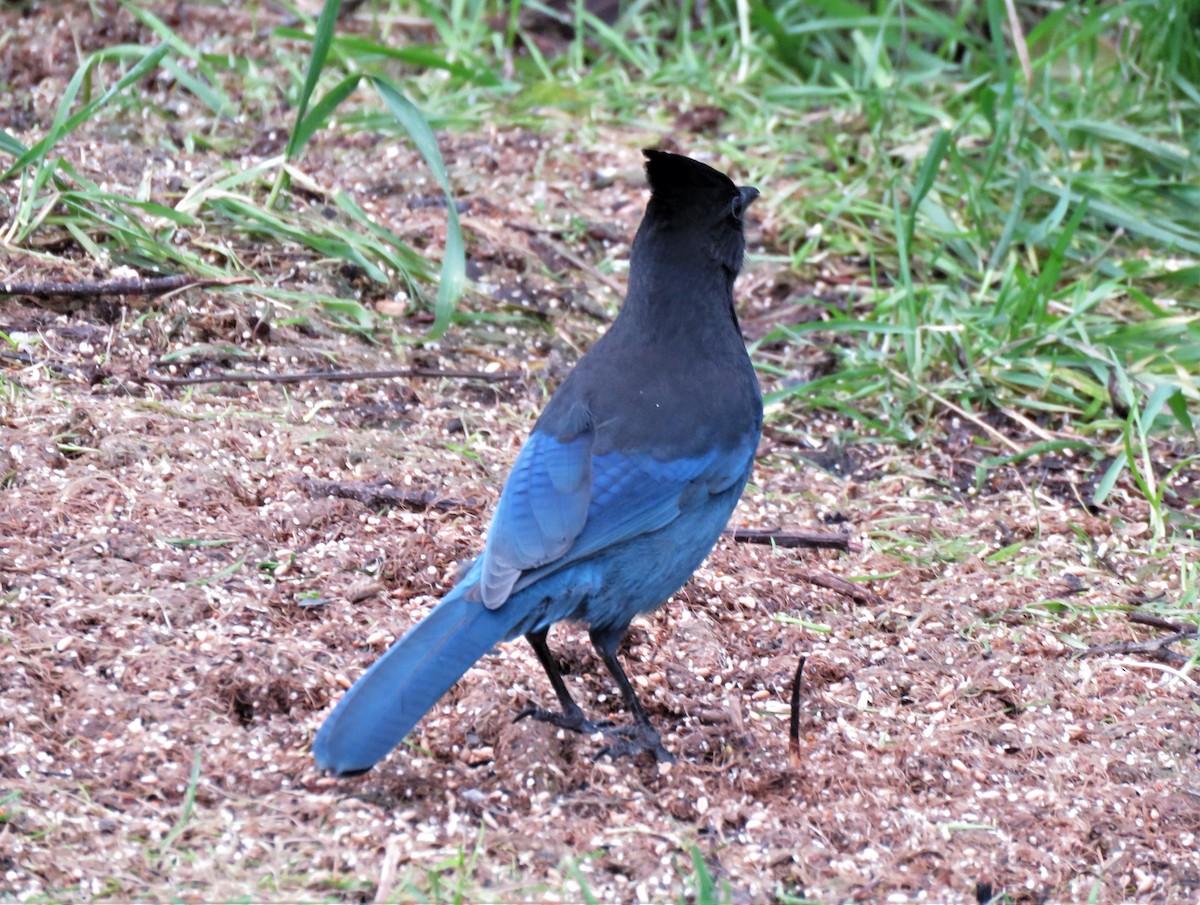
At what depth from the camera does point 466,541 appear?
3752mm

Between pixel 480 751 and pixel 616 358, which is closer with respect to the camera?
pixel 480 751

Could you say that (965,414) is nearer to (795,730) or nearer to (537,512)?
(795,730)

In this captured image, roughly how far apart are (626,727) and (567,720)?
133mm

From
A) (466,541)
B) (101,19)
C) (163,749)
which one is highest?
(101,19)

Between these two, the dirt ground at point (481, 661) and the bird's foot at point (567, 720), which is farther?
the bird's foot at point (567, 720)

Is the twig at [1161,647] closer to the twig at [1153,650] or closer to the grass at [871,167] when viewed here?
the twig at [1153,650]

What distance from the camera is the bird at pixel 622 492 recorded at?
2836 millimetres

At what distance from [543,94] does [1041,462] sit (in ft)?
9.32

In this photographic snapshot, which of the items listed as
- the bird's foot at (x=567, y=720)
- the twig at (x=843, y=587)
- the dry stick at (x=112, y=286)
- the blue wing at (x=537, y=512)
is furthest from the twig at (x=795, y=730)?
the dry stick at (x=112, y=286)

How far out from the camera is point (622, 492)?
3281 mm


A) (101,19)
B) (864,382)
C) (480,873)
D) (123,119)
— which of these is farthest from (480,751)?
(101,19)

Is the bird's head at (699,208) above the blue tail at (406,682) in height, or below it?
above

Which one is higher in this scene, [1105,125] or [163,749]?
[163,749]

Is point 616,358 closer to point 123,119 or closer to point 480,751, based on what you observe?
point 480,751
